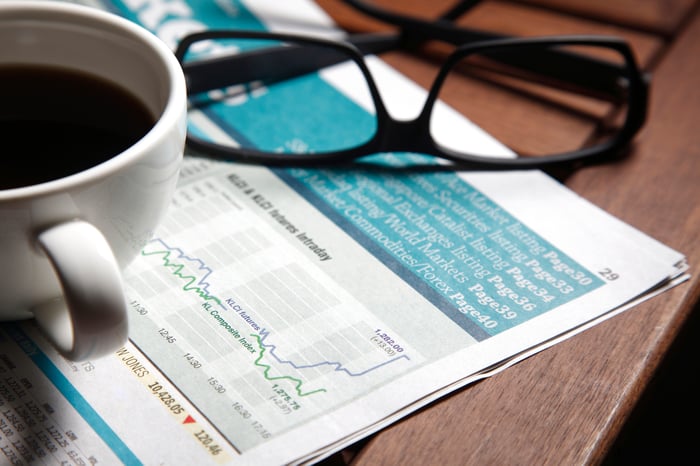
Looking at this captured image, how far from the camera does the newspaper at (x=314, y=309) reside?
34cm

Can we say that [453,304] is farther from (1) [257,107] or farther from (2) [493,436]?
(1) [257,107]

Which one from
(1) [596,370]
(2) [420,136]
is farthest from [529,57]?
(1) [596,370]

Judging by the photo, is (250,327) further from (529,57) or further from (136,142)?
(529,57)

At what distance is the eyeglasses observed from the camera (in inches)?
20.8

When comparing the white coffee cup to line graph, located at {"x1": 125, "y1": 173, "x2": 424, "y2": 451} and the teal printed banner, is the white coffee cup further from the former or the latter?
the teal printed banner

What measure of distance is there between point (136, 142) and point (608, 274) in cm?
28

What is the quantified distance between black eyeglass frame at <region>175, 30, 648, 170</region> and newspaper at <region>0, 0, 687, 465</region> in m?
0.01

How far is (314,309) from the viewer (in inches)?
15.8

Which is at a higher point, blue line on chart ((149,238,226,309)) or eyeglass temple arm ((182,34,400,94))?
eyeglass temple arm ((182,34,400,94))

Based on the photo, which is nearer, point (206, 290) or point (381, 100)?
point (206, 290)

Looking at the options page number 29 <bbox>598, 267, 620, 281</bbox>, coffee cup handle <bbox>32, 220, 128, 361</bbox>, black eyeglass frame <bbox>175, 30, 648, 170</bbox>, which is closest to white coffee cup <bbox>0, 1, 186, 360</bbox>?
coffee cup handle <bbox>32, 220, 128, 361</bbox>

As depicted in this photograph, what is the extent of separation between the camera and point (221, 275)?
416 mm

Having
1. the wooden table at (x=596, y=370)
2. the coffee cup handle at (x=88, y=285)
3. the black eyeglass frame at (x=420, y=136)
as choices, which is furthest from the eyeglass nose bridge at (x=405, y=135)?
the coffee cup handle at (x=88, y=285)

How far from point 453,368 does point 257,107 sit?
0.28m
